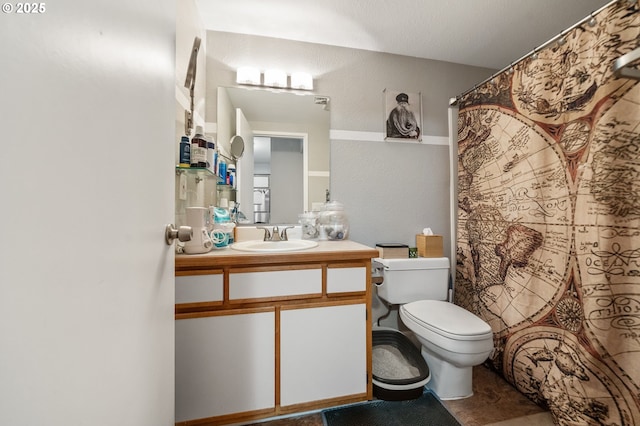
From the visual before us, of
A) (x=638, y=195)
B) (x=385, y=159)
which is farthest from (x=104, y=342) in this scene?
(x=385, y=159)

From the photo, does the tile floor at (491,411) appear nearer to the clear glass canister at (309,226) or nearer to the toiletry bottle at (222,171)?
the clear glass canister at (309,226)

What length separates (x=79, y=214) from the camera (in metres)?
0.37

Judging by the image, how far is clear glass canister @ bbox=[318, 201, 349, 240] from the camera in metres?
1.71

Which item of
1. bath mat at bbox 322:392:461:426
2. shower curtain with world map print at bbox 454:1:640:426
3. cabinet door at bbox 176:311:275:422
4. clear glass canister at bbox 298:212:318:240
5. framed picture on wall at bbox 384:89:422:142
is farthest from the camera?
framed picture on wall at bbox 384:89:422:142

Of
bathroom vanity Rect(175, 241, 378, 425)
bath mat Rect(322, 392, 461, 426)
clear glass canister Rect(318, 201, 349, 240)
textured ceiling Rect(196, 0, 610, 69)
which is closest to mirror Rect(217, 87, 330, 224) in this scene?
clear glass canister Rect(318, 201, 349, 240)

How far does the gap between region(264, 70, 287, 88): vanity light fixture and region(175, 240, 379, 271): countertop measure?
1.20m

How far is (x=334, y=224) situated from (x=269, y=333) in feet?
2.67

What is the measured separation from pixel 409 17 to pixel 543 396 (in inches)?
90.4

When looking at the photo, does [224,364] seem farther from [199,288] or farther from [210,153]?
[210,153]

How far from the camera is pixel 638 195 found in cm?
97

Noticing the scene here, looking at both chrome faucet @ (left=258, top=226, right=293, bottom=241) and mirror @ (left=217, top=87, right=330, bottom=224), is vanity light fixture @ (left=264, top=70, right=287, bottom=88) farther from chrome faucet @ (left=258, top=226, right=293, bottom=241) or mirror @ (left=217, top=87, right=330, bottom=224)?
chrome faucet @ (left=258, top=226, right=293, bottom=241)

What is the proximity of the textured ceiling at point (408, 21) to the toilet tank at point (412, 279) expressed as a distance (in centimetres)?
158

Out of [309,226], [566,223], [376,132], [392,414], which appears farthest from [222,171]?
[566,223]

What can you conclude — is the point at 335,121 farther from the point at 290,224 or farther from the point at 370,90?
the point at 290,224
